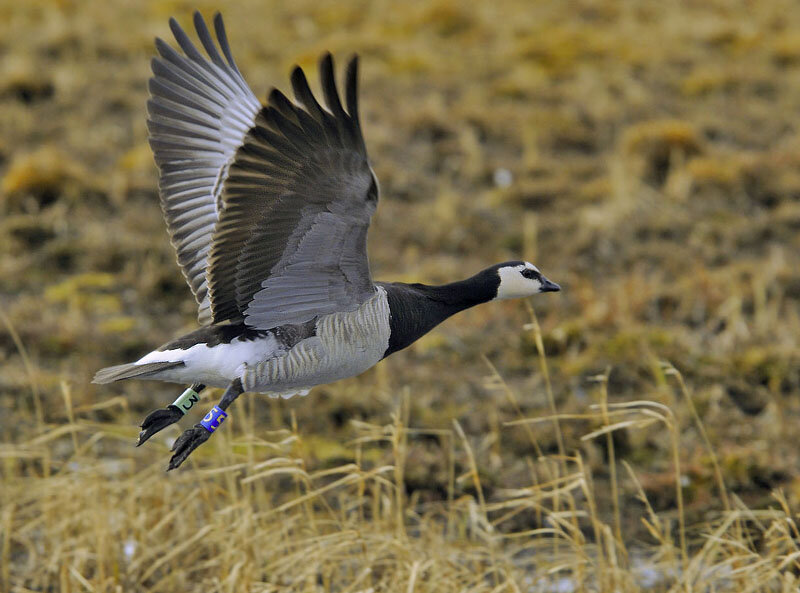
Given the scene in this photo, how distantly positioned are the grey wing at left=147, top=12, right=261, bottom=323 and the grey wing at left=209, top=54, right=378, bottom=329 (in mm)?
617

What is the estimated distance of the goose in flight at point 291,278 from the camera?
343 cm

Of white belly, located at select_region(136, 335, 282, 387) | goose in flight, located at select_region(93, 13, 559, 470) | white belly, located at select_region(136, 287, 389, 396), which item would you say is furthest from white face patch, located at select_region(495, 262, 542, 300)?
white belly, located at select_region(136, 335, 282, 387)

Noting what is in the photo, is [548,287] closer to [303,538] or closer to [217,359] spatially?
Result: [217,359]

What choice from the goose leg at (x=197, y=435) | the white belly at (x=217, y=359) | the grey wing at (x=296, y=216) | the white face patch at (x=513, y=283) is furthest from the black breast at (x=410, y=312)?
the goose leg at (x=197, y=435)

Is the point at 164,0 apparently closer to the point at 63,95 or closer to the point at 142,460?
the point at 63,95

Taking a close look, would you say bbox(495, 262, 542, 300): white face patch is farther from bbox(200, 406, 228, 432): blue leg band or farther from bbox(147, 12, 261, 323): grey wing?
bbox(200, 406, 228, 432): blue leg band

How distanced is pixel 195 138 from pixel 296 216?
106cm

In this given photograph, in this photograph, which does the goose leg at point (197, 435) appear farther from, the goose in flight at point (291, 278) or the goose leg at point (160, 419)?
the goose leg at point (160, 419)

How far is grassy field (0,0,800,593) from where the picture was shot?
454 cm

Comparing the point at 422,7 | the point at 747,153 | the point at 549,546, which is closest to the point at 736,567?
the point at 549,546

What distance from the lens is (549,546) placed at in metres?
5.76

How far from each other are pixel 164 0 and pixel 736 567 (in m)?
12.9

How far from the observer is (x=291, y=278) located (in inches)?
150

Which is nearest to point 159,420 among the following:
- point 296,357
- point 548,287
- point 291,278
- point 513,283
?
point 296,357
